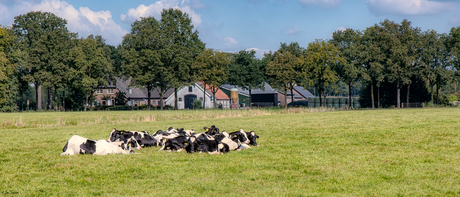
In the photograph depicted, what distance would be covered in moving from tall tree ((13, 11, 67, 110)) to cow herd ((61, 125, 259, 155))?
64.4 m

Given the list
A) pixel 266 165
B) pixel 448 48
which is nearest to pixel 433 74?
pixel 448 48

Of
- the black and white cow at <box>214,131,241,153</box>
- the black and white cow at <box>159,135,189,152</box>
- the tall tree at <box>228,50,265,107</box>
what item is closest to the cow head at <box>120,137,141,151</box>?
the black and white cow at <box>159,135,189,152</box>

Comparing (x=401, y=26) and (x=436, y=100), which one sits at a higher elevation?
(x=401, y=26)

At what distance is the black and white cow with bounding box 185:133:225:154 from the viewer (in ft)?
36.8

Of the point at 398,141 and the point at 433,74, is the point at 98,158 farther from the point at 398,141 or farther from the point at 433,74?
the point at 433,74

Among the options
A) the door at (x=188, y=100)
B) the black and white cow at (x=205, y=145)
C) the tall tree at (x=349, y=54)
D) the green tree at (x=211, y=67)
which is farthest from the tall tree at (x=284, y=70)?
the black and white cow at (x=205, y=145)

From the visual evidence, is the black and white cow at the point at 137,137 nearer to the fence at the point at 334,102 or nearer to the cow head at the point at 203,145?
the cow head at the point at 203,145

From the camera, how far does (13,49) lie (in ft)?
234

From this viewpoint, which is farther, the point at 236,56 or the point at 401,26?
the point at 236,56

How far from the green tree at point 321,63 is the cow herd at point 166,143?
48.4 m

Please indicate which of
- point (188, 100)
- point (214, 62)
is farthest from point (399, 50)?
point (188, 100)

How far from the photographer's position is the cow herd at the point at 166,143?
36.8 ft

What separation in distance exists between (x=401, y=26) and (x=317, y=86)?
17991 mm

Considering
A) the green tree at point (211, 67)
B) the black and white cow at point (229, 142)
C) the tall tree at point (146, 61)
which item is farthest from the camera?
the tall tree at point (146, 61)
